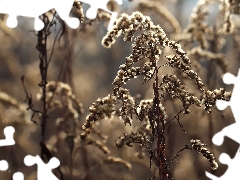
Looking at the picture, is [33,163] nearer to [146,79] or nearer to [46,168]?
[46,168]

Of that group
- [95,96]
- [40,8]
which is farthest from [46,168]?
[40,8]

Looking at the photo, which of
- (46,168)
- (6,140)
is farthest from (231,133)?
(6,140)

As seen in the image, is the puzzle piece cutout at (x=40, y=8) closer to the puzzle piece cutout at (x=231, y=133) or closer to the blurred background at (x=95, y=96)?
the blurred background at (x=95, y=96)

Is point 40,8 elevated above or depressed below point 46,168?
above

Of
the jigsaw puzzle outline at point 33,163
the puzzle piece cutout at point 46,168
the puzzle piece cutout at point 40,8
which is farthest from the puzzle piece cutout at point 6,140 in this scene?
the puzzle piece cutout at point 40,8

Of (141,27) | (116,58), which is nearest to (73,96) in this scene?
(116,58)

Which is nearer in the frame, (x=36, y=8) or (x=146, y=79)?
(x=146, y=79)

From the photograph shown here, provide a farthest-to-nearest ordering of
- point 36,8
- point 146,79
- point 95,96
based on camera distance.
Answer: point 95,96 → point 36,8 → point 146,79

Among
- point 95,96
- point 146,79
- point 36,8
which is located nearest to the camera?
point 146,79

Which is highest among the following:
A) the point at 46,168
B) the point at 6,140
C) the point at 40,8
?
the point at 40,8
